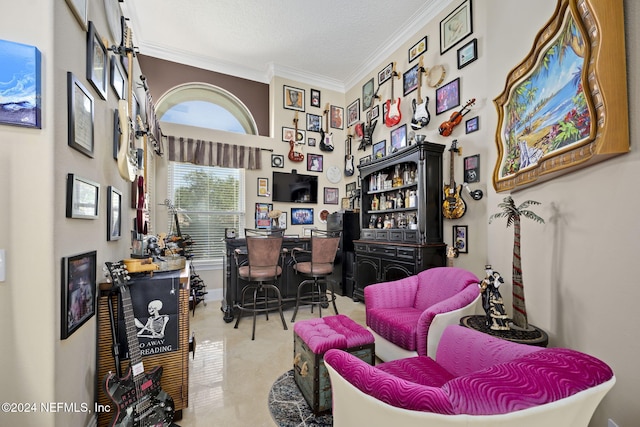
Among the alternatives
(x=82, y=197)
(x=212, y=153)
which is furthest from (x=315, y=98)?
(x=82, y=197)

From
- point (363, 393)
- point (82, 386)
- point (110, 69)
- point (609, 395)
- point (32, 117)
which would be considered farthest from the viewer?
point (110, 69)

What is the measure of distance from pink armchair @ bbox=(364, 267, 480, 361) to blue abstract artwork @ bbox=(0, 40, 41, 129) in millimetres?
2349

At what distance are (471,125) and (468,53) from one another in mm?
833

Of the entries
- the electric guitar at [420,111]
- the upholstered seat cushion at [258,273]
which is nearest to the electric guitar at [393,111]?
the electric guitar at [420,111]

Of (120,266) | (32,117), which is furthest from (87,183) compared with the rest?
(120,266)

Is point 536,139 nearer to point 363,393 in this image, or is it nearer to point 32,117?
point 363,393

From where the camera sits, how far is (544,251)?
5.33 feet

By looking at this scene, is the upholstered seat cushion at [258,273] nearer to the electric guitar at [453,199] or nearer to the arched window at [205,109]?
the electric guitar at [453,199]

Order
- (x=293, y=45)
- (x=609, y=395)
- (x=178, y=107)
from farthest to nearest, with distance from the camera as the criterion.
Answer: (x=178, y=107) < (x=293, y=45) < (x=609, y=395)

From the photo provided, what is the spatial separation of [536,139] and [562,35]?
537 mm

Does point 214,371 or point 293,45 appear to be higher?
point 293,45

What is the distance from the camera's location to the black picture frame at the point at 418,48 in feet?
11.7

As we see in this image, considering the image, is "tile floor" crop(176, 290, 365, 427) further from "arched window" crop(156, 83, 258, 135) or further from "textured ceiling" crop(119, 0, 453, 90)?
"textured ceiling" crop(119, 0, 453, 90)

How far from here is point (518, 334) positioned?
1458 mm
